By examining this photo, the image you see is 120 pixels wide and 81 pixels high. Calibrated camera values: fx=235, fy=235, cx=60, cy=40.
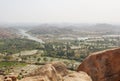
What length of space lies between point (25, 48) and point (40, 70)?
100 m

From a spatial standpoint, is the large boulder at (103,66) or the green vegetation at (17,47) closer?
the large boulder at (103,66)

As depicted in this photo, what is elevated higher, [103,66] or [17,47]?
[103,66]

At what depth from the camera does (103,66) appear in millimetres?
18000

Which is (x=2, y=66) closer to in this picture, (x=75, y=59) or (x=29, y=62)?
(x=29, y=62)

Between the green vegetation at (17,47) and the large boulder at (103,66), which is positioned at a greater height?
the large boulder at (103,66)

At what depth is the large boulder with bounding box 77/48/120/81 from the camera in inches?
696

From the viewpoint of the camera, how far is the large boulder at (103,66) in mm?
17672

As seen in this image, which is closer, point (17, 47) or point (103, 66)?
point (103, 66)

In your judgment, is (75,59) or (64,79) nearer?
(64,79)

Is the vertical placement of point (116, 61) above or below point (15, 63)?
above

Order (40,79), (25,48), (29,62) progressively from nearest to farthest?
(40,79), (29,62), (25,48)

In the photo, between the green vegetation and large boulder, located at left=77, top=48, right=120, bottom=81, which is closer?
large boulder, located at left=77, top=48, right=120, bottom=81

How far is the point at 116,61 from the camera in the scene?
18203mm

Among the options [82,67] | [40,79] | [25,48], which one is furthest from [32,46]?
[40,79]
